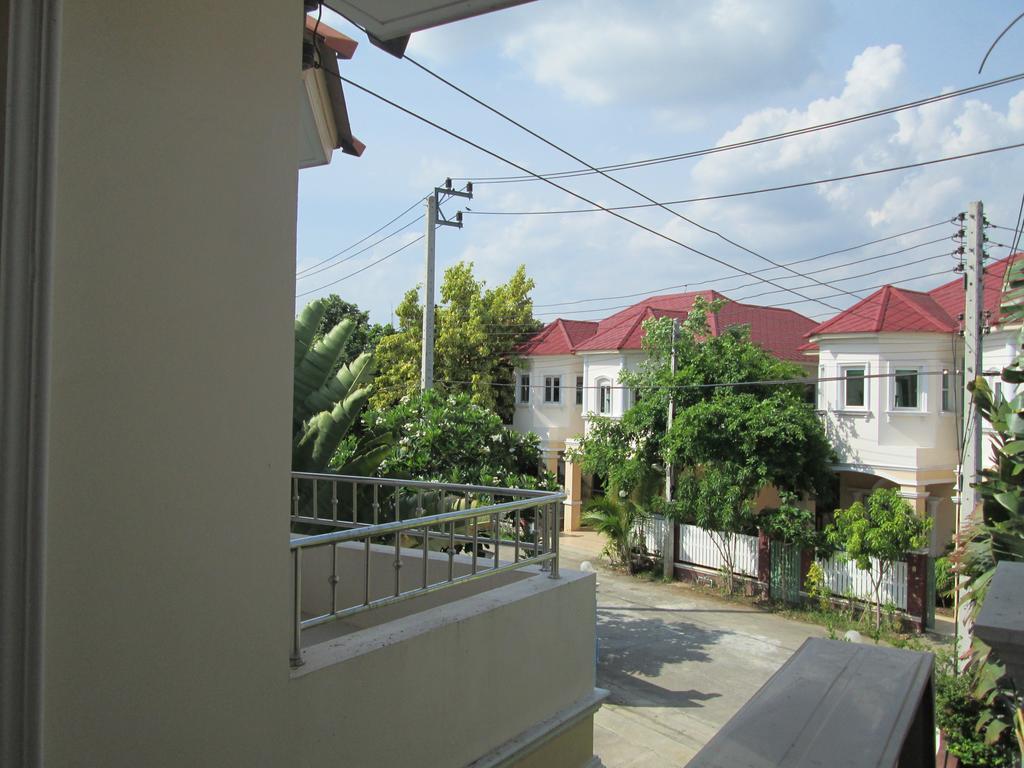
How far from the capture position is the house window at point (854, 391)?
19.0 meters

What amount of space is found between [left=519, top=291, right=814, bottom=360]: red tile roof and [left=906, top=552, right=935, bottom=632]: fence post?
1036 centimetres

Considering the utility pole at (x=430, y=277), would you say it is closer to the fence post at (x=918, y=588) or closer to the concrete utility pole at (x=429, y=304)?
the concrete utility pole at (x=429, y=304)

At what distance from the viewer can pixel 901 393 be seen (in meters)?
18.5

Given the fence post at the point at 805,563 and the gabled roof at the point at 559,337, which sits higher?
the gabled roof at the point at 559,337

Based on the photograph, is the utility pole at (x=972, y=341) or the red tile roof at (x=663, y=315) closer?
the utility pole at (x=972, y=341)

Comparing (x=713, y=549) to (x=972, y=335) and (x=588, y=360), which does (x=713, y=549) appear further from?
(x=588, y=360)

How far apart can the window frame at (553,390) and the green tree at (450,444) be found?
17121mm

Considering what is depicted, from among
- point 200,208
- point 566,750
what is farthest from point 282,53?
point 566,750

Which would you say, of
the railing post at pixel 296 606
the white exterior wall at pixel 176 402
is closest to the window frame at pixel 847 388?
the railing post at pixel 296 606

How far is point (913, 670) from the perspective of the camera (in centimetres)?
212

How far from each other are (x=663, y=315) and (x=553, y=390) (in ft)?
17.9

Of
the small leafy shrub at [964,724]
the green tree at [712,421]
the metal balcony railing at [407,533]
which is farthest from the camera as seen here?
the green tree at [712,421]

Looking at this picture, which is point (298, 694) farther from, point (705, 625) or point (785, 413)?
point (785, 413)

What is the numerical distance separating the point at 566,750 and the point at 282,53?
414 cm
